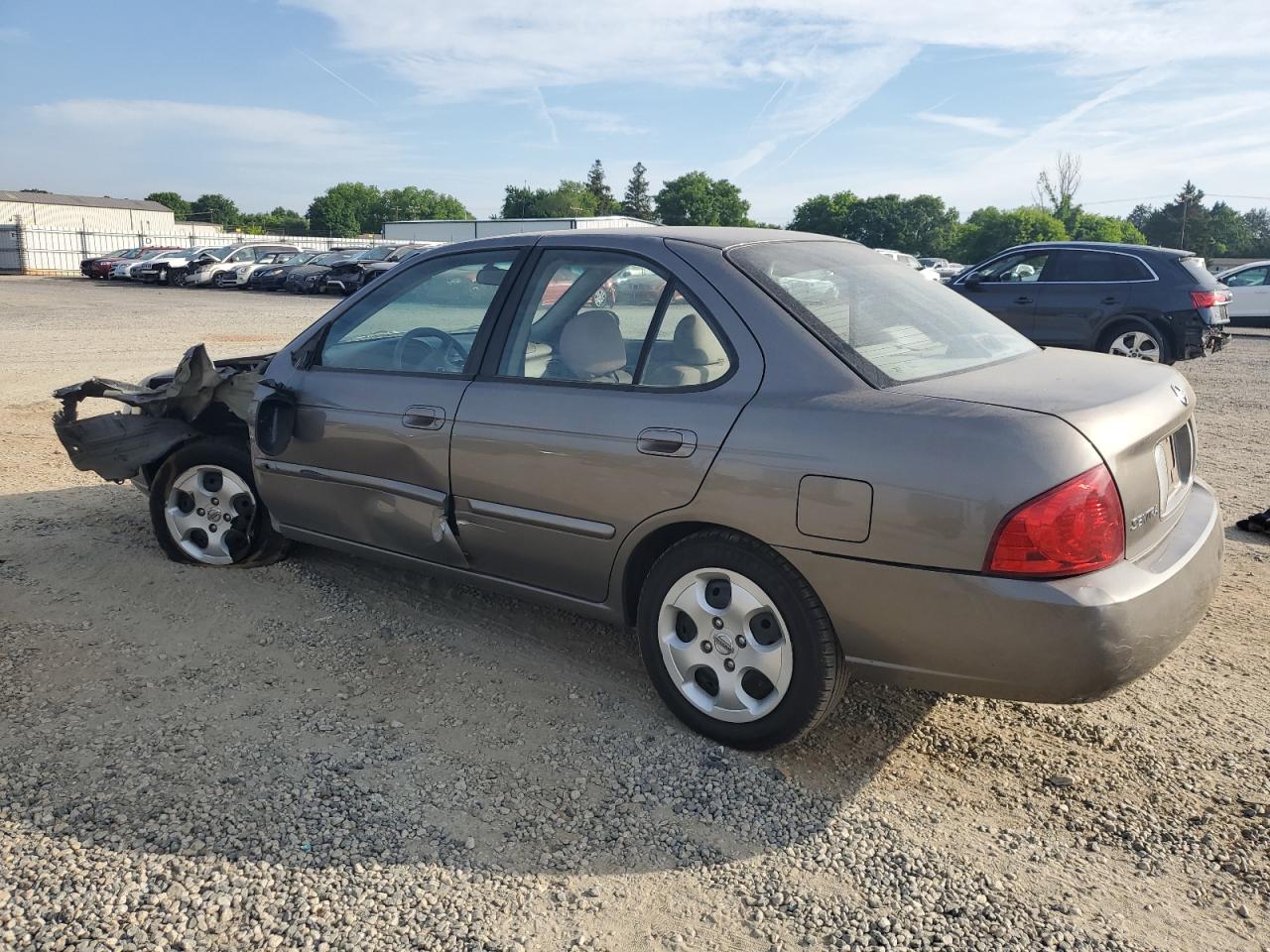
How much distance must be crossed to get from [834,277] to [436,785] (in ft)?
7.18

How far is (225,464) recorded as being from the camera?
4.76 m

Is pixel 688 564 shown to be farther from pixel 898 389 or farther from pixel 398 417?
pixel 398 417

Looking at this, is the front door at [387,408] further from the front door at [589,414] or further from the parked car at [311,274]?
the parked car at [311,274]

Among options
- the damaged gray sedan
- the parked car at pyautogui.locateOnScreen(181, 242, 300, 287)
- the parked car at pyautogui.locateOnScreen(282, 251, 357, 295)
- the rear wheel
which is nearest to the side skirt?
the damaged gray sedan

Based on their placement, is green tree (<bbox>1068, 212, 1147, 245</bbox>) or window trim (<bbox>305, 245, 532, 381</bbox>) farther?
green tree (<bbox>1068, 212, 1147, 245</bbox>)

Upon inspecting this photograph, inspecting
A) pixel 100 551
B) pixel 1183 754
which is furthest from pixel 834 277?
pixel 100 551

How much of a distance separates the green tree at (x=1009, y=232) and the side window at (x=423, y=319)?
79.6m

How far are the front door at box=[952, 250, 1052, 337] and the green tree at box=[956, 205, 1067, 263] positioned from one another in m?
69.4

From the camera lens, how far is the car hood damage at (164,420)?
4875 mm

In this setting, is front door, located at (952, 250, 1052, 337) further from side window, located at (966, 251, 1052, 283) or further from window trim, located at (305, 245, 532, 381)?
window trim, located at (305, 245, 532, 381)

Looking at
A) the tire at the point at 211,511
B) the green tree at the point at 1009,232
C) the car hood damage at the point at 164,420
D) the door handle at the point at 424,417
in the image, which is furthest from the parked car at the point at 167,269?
the green tree at the point at 1009,232

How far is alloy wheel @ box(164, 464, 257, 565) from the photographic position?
4.83 metres

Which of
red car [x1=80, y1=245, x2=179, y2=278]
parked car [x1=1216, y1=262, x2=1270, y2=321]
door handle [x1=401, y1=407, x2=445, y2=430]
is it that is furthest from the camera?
red car [x1=80, y1=245, x2=179, y2=278]

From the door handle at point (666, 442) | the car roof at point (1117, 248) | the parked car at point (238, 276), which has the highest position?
the car roof at point (1117, 248)
